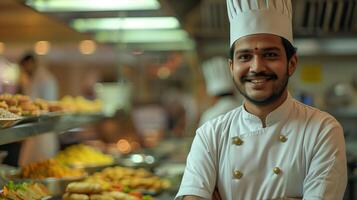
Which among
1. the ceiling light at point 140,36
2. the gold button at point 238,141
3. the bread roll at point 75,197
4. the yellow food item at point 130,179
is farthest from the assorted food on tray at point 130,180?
the ceiling light at point 140,36

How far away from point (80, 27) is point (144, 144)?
2064 millimetres

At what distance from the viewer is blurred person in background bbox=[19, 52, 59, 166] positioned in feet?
11.5

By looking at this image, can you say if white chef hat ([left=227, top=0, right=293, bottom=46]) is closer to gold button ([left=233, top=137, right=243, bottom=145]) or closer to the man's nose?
the man's nose

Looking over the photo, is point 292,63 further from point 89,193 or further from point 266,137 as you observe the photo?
point 89,193

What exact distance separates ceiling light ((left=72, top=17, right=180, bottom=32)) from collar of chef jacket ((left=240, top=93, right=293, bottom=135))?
2070 mm

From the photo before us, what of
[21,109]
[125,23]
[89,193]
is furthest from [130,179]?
[125,23]

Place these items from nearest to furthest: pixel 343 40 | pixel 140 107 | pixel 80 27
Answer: pixel 80 27 → pixel 343 40 → pixel 140 107

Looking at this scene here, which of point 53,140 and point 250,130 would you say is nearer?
point 250,130

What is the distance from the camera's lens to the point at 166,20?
4137mm

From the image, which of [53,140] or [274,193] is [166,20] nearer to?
[53,140]

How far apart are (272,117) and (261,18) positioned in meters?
0.33

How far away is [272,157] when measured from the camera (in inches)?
78.1

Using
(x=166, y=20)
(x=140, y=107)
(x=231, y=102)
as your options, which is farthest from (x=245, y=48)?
(x=140, y=107)

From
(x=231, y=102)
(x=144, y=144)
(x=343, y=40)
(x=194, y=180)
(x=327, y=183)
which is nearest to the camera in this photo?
(x=327, y=183)
